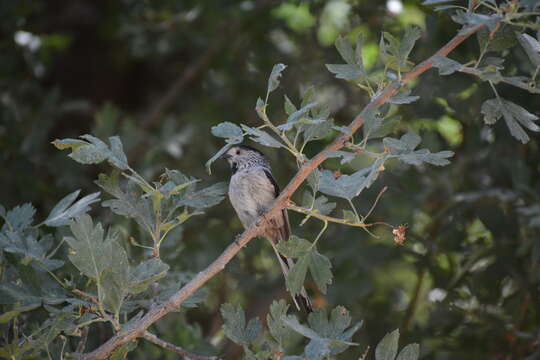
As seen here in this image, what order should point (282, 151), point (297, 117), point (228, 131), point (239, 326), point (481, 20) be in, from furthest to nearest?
point (282, 151)
point (239, 326)
point (228, 131)
point (297, 117)
point (481, 20)

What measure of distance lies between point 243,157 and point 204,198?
197 centimetres

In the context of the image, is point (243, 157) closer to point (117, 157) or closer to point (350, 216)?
point (117, 157)

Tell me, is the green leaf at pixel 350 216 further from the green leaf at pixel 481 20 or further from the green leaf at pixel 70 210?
the green leaf at pixel 70 210

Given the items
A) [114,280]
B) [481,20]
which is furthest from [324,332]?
[481,20]

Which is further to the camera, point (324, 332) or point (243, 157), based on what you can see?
point (243, 157)

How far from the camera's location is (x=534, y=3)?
2.12 m

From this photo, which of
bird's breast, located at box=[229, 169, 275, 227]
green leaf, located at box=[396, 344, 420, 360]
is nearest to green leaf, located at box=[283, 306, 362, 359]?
green leaf, located at box=[396, 344, 420, 360]

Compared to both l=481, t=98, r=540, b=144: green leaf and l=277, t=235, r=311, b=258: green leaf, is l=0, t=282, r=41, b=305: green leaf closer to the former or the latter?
l=277, t=235, r=311, b=258: green leaf

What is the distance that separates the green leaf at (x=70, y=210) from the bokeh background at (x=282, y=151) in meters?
0.67

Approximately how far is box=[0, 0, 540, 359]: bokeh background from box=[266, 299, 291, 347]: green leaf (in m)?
0.54

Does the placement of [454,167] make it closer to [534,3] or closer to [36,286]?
[534,3]

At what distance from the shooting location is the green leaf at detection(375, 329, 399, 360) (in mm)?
2348

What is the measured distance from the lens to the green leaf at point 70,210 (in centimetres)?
263

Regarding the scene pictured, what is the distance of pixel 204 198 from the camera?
2.60 metres
